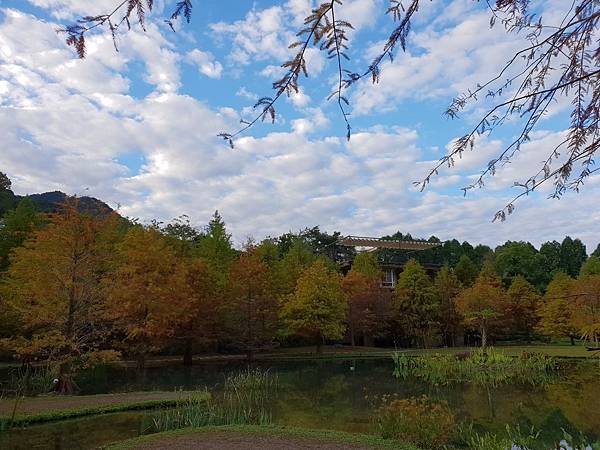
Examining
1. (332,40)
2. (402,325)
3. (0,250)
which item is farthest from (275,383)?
(402,325)

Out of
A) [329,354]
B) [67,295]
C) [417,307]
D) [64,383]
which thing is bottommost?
[329,354]

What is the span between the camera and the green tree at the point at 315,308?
96.0 feet

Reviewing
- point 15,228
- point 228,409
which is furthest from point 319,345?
point 228,409

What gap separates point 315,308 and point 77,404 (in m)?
18.7

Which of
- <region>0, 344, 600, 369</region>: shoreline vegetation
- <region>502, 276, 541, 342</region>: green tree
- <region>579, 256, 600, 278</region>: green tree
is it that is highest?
<region>579, 256, 600, 278</region>: green tree

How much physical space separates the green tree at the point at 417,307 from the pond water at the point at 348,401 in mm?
12954

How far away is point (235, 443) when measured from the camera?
26.1 ft

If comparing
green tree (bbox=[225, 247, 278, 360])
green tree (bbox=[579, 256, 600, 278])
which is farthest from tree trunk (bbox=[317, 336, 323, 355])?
green tree (bbox=[579, 256, 600, 278])

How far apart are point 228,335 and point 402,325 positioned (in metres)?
14.3

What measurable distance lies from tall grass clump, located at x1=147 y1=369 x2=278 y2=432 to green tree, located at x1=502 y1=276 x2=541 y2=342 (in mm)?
23956

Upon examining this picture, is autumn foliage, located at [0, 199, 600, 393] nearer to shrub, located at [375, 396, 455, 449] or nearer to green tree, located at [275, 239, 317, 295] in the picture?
green tree, located at [275, 239, 317, 295]

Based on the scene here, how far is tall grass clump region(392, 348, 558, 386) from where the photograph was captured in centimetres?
1767

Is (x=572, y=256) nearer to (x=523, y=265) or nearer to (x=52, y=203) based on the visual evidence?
(x=523, y=265)

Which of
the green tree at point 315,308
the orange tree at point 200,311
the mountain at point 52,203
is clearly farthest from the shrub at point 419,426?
the green tree at point 315,308
